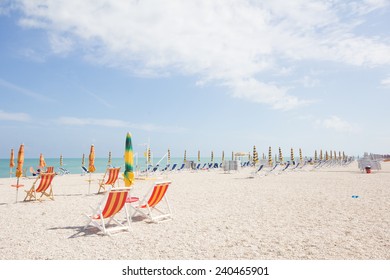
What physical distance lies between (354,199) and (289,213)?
3.12m

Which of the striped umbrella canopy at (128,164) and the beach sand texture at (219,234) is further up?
the striped umbrella canopy at (128,164)

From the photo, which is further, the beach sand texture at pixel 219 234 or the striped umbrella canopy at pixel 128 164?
the striped umbrella canopy at pixel 128 164

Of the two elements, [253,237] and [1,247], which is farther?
[253,237]

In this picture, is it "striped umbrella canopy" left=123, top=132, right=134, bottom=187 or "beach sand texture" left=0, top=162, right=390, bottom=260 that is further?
"striped umbrella canopy" left=123, top=132, right=134, bottom=187

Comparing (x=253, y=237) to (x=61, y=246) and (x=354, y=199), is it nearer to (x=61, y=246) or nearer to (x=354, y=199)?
(x=61, y=246)

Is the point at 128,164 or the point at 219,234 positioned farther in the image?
the point at 128,164

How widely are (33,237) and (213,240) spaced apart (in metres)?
2.94

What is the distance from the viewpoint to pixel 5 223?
5699 mm

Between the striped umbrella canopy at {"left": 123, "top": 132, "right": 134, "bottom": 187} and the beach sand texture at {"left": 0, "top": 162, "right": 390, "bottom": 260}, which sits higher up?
the striped umbrella canopy at {"left": 123, "top": 132, "right": 134, "bottom": 187}

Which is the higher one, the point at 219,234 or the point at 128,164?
the point at 128,164
